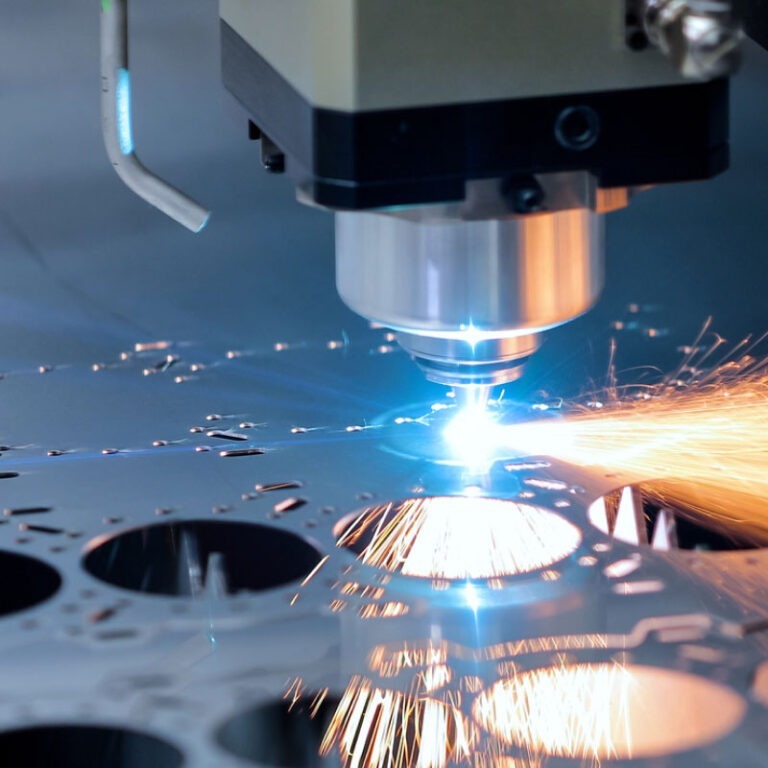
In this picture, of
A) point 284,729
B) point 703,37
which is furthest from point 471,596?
point 703,37

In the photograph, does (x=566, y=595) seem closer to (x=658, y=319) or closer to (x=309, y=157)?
(x=309, y=157)

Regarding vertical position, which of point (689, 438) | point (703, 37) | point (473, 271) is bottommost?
point (689, 438)

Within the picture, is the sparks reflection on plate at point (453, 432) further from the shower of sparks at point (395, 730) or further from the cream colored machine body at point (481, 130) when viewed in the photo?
the shower of sparks at point (395, 730)

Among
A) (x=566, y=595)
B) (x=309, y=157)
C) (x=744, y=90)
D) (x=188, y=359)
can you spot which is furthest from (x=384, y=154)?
(x=744, y=90)

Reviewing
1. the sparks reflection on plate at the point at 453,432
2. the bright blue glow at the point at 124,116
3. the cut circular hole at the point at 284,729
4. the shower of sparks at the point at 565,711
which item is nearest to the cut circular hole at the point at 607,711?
the shower of sparks at the point at 565,711

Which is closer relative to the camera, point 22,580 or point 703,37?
point 703,37

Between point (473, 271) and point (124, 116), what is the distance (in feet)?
1.23

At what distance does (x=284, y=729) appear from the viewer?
3.75 feet

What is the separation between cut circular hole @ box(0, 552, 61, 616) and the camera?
137 cm

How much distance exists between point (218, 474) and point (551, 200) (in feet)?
1.66

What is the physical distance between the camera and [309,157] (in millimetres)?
1194

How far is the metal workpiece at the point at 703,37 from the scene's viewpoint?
42.2 inches

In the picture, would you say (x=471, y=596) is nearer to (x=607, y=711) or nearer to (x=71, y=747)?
(x=607, y=711)

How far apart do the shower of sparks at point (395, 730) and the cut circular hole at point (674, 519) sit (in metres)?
0.39
